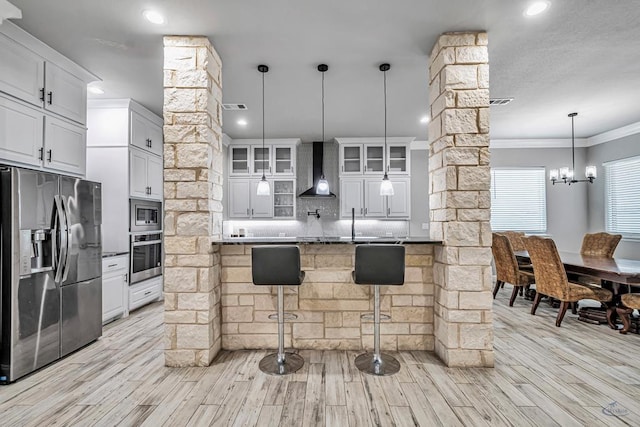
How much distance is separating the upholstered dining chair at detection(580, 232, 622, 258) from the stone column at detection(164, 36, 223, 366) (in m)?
5.13

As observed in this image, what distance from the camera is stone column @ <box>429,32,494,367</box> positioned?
2510 mm

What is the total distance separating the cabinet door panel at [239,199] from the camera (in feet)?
18.8

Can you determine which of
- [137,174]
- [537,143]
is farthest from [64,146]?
[537,143]

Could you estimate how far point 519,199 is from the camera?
6.14 m

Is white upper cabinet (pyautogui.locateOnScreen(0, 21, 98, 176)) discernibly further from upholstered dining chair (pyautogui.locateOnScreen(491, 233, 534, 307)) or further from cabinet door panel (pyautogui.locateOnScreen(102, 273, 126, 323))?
upholstered dining chair (pyautogui.locateOnScreen(491, 233, 534, 307))

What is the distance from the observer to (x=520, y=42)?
8.94 ft

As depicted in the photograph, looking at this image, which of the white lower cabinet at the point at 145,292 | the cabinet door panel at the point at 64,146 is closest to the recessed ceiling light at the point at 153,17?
the cabinet door panel at the point at 64,146

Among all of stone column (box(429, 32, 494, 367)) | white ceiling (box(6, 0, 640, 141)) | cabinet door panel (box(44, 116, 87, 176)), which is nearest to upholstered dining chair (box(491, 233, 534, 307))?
white ceiling (box(6, 0, 640, 141))

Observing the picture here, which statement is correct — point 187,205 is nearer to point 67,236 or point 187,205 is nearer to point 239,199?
point 67,236

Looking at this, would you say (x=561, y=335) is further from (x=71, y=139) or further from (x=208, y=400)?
(x=71, y=139)

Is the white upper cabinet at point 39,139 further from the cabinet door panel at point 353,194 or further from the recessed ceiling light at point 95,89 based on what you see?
the cabinet door panel at point 353,194

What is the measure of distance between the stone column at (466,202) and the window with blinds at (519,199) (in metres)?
4.13

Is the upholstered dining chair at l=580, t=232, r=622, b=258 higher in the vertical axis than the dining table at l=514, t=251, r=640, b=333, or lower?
higher

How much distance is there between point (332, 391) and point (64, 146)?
3.20 m
